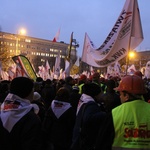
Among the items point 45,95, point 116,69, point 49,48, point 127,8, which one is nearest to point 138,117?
point 127,8

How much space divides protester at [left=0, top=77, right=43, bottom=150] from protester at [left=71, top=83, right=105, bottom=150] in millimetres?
1567

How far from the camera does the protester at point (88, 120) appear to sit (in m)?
4.61

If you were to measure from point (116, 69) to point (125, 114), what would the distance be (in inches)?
956

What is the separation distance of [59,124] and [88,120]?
4.72 feet

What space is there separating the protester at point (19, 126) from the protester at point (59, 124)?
9.00ft

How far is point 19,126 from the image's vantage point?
3.13 m

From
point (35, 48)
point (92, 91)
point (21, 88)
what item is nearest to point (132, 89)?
point (21, 88)

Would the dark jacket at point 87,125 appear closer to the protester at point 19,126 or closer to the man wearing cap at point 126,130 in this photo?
the man wearing cap at point 126,130

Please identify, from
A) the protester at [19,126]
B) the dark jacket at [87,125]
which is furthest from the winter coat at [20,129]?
the dark jacket at [87,125]

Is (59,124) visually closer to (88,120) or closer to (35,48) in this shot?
(88,120)

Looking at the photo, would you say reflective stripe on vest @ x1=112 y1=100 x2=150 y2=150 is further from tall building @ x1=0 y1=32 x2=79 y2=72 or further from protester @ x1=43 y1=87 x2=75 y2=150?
tall building @ x1=0 y1=32 x2=79 y2=72

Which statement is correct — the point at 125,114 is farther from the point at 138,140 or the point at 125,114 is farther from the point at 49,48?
the point at 49,48

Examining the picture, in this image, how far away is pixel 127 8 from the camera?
828 centimetres

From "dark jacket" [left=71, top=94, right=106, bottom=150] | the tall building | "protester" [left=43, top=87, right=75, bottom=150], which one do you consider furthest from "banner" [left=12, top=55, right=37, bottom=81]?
the tall building
